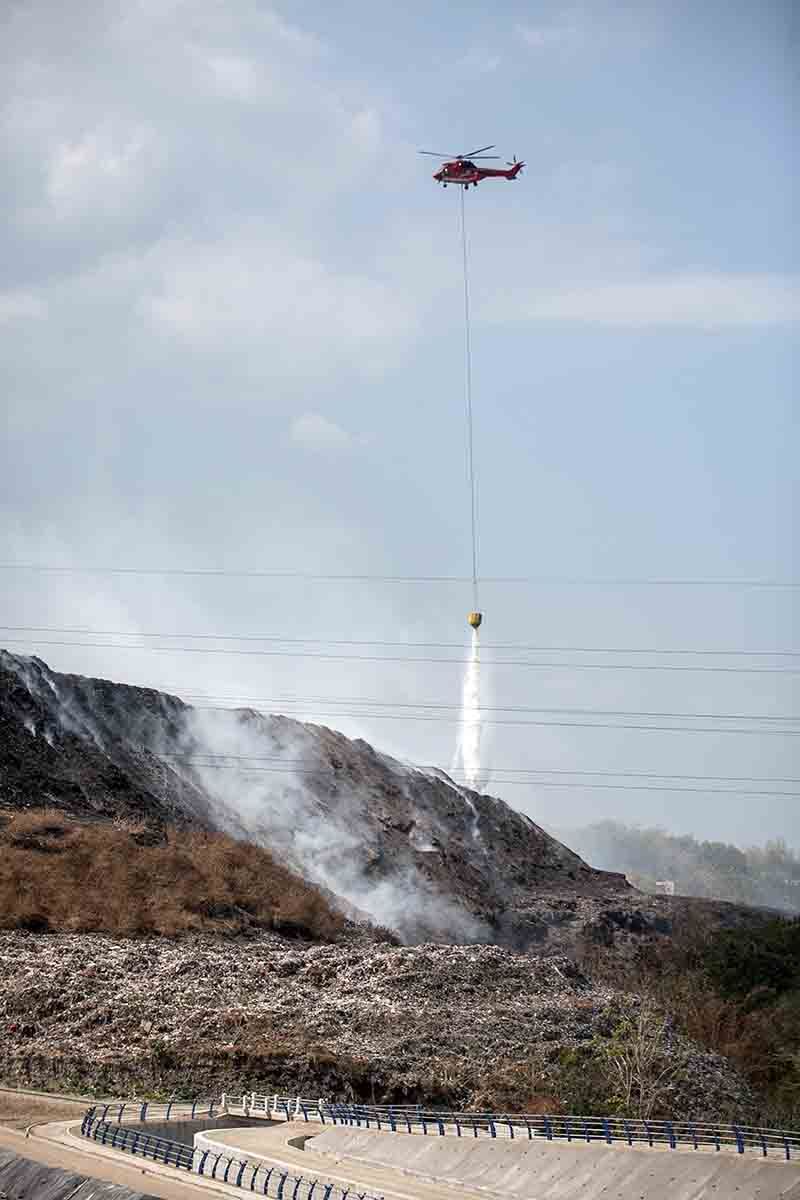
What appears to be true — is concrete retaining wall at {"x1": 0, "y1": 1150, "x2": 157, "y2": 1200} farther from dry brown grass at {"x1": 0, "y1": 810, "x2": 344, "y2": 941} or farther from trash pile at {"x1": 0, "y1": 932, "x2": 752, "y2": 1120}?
dry brown grass at {"x1": 0, "y1": 810, "x2": 344, "y2": 941}

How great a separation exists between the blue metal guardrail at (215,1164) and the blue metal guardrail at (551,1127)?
15.2ft

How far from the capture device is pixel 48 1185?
1284 inches

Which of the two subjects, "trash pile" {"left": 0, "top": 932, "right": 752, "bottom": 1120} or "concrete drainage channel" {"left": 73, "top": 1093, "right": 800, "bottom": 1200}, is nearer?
"concrete drainage channel" {"left": 73, "top": 1093, "right": 800, "bottom": 1200}

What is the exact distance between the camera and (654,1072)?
174 ft

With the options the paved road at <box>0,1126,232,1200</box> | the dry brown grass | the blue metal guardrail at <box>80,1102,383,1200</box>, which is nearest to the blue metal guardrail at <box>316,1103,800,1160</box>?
the blue metal guardrail at <box>80,1102,383,1200</box>

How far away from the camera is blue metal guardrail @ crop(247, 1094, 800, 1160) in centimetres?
3244

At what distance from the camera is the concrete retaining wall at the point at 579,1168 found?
2828 cm

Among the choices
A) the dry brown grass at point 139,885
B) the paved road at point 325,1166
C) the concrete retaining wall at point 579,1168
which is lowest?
the paved road at point 325,1166

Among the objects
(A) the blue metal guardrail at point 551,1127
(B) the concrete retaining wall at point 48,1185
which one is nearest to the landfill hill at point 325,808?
(A) the blue metal guardrail at point 551,1127

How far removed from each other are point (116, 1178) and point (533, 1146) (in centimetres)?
901

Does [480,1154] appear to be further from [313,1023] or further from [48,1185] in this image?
[313,1023]

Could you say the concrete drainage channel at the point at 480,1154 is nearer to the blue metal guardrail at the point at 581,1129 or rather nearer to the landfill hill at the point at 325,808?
the blue metal guardrail at the point at 581,1129

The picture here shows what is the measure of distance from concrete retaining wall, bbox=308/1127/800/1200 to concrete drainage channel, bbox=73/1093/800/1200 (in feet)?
0.08

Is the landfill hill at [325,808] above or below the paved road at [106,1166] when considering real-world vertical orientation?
above
